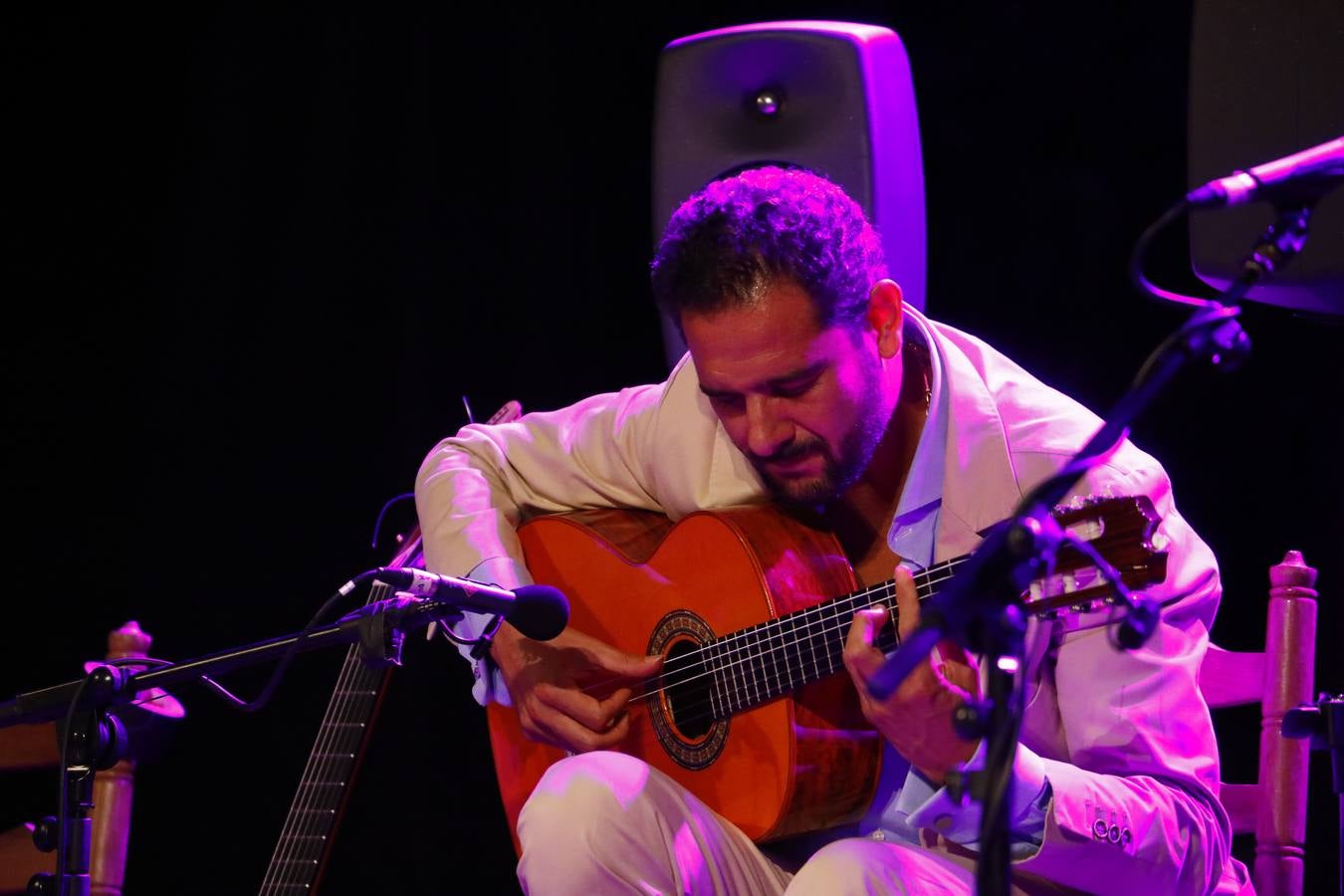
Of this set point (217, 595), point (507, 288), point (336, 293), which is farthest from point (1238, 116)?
point (217, 595)

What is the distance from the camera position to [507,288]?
3789 millimetres

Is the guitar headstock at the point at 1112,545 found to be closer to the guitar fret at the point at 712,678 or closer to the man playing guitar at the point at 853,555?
the man playing guitar at the point at 853,555

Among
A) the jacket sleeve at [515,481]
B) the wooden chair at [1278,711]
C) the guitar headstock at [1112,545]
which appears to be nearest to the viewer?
the guitar headstock at [1112,545]

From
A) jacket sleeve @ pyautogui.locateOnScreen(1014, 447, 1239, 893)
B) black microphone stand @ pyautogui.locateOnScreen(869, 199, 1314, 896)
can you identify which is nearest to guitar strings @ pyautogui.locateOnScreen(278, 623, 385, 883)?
jacket sleeve @ pyautogui.locateOnScreen(1014, 447, 1239, 893)

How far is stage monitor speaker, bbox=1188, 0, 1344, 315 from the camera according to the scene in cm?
216

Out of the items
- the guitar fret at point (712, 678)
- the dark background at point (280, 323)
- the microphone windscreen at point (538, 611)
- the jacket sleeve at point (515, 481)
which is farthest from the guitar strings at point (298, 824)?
the microphone windscreen at point (538, 611)

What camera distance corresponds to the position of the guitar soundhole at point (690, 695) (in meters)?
2.29

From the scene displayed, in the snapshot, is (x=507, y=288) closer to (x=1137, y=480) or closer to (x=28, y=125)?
(x=28, y=125)

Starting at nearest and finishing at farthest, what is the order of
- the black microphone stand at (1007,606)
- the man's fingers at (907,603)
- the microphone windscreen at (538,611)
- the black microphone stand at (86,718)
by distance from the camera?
the black microphone stand at (1007,606), the man's fingers at (907,603), the microphone windscreen at (538,611), the black microphone stand at (86,718)

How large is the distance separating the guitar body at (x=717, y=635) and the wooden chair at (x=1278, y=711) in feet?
2.05

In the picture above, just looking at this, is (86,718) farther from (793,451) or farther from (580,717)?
(793,451)

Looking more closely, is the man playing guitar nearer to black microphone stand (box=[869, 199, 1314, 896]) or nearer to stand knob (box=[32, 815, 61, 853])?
black microphone stand (box=[869, 199, 1314, 896])

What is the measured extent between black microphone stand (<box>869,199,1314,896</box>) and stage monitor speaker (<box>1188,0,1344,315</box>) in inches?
33.7

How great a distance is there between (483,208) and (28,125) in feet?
3.91
